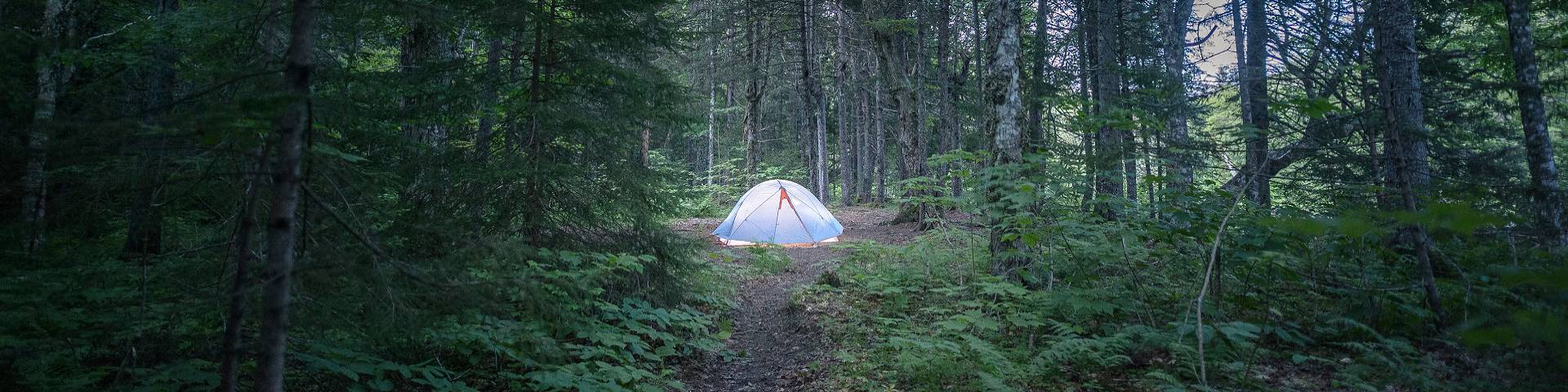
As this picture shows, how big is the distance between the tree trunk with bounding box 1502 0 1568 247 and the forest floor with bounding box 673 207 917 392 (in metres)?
6.35

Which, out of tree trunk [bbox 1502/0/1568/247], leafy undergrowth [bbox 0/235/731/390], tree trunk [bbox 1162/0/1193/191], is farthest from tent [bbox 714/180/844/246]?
tree trunk [bbox 1502/0/1568/247]

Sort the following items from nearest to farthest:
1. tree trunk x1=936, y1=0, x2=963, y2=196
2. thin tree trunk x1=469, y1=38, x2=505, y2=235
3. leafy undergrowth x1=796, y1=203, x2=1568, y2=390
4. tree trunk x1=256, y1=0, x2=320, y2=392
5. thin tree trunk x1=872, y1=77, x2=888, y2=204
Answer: tree trunk x1=256, y1=0, x2=320, y2=392, leafy undergrowth x1=796, y1=203, x2=1568, y2=390, thin tree trunk x1=469, y1=38, x2=505, y2=235, tree trunk x1=936, y1=0, x2=963, y2=196, thin tree trunk x1=872, y1=77, x2=888, y2=204

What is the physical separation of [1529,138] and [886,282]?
6.05 meters

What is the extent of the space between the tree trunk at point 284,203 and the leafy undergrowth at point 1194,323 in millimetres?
3743

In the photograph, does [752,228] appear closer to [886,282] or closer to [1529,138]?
[886,282]

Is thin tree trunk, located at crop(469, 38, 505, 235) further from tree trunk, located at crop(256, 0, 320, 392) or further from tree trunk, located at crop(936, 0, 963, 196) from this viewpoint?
tree trunk, located at crop(936, 0, 963, 196)

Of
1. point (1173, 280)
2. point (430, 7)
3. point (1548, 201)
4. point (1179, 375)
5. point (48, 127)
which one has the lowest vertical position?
point (1179, 375)

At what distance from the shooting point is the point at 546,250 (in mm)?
5789

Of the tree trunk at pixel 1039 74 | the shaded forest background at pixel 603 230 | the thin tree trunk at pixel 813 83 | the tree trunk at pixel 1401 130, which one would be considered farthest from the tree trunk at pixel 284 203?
the thin tree trunk at pixel 813 83

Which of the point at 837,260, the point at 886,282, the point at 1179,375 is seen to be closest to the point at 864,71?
the point at 837,260

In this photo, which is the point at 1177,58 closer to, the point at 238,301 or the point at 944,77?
the point at 944,77

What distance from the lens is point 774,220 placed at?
1379 centimetres

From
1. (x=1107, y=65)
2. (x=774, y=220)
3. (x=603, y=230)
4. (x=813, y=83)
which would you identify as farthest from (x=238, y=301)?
(x=813, y=83)

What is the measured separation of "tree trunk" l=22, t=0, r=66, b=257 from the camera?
3137 millimetres
